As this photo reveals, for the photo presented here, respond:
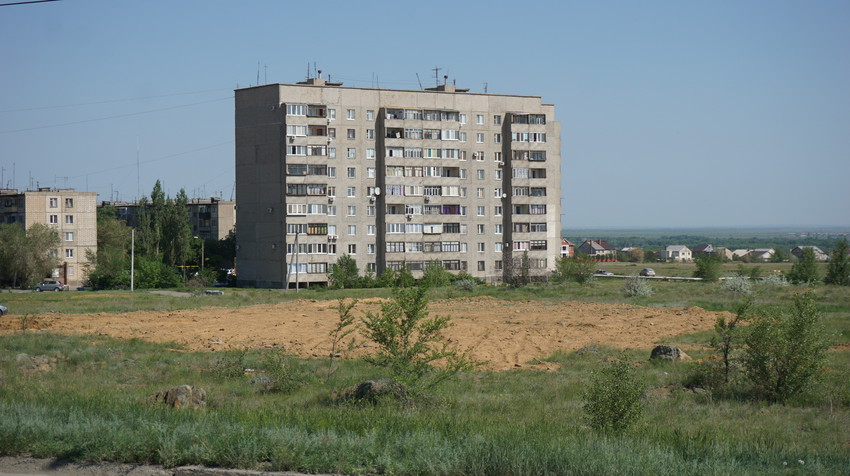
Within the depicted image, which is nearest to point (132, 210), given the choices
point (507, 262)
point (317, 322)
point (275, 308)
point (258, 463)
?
point (507, 262)

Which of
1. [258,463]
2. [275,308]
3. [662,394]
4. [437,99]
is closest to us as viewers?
[258,463]

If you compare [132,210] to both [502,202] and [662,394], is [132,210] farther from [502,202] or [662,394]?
[662,394]

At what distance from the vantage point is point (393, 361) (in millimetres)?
16531

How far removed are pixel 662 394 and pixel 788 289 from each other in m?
41.3

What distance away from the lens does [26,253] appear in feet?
249

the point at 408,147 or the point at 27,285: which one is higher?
the point at 408,147

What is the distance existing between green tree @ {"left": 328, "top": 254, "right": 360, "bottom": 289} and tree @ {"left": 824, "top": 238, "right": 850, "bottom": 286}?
146 ft

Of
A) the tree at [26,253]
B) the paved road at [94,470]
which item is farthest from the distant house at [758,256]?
the paved road at [94,470]

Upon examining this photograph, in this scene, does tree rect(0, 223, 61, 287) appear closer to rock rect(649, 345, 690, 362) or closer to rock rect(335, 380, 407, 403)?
rock rect(649, 345, 690, 362)

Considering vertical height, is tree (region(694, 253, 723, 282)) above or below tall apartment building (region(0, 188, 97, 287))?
below

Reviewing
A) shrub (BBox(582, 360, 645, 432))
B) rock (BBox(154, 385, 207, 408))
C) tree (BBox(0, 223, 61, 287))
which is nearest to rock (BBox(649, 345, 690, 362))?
shrub (BBox(582, 360, 645, 432))

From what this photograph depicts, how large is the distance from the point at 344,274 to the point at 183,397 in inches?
2157

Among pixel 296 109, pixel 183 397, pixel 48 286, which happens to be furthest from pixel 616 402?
pixel 48 286

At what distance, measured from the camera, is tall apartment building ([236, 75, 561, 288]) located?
72.0m
